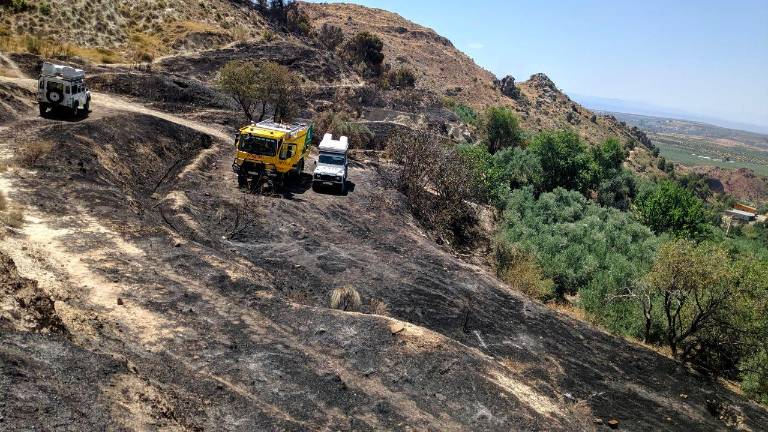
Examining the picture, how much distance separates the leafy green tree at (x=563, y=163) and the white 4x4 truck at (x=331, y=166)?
3267 cm

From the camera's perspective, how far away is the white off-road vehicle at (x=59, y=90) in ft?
92.3

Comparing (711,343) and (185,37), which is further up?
(185,37)

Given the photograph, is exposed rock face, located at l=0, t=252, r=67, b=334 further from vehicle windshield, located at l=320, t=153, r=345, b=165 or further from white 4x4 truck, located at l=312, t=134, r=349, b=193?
vehicle windshield, located at l=320, t=153, r=345, b=165

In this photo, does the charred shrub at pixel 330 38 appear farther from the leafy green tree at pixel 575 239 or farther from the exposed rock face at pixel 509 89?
the leafy green tree at pixel 575 239

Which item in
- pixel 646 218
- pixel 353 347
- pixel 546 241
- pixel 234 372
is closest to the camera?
pixel 234 372

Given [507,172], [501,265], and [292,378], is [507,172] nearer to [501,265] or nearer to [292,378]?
[501,265]

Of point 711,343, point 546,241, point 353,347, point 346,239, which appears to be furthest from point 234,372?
point 546,241

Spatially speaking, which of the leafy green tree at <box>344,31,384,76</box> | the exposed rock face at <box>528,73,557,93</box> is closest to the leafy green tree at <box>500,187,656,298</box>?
the leafy green tree at <box>344,31,384,76</box>

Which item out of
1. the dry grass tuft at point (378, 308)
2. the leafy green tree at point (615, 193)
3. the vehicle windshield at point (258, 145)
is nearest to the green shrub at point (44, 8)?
the vehicle windshield at point (258, 145)

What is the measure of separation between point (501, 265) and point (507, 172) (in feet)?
80.2

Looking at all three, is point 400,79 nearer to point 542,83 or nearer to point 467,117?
point 467,117

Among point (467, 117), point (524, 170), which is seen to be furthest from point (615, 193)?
point (467, 117)

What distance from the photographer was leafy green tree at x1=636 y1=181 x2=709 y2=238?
4656 centimetres

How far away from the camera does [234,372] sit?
455 inches
